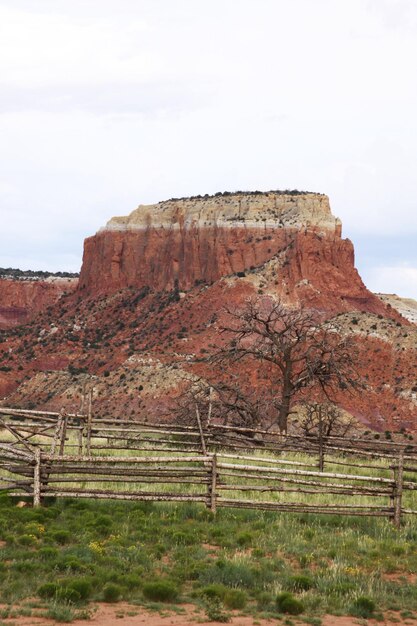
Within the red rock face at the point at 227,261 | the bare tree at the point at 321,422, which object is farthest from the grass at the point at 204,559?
the red rock face at the point at 227,261

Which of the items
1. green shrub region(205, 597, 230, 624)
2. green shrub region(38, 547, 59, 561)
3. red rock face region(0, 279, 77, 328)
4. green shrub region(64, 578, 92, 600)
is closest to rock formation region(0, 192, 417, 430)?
red rock face region(0, 279, 77, 328)

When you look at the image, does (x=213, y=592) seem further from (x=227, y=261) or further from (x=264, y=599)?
(x=227, y=261)

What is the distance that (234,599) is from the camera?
976 cm

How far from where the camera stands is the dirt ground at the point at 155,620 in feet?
29.2

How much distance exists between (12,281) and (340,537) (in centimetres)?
9929

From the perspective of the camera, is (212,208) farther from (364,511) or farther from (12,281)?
(364,511)

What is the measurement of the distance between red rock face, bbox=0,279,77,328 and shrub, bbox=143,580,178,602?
93768mm

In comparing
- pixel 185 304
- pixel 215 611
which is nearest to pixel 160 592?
pixel 215 611

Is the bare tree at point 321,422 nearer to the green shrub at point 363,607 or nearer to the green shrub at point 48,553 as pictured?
the green shrub at point 363,607

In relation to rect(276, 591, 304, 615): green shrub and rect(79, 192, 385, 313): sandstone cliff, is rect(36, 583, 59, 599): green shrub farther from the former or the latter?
rect(79, 192, 385, 313): sandstone cliff

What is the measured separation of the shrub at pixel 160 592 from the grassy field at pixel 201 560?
1 cm

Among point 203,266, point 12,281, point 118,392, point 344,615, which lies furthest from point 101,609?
point 12,281

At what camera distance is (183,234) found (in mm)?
83812

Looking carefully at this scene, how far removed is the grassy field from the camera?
9.77 m
